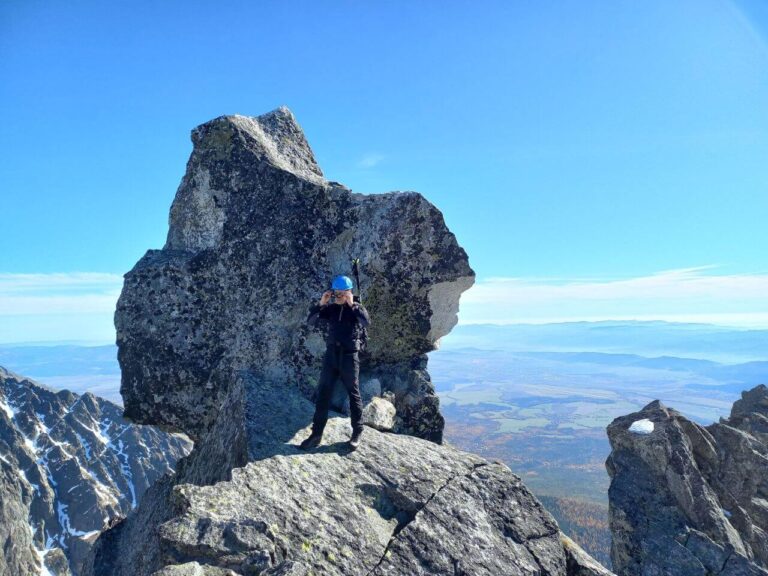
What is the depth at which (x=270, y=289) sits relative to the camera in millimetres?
17781

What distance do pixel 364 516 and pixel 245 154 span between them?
14.5 metres

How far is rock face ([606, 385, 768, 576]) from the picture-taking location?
20.3m

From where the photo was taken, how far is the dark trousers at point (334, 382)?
42.1 ft

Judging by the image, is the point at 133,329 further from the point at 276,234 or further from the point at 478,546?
the point at 478,546

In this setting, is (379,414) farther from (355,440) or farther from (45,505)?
(45,505)

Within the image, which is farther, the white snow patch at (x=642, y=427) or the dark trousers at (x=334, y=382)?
the white snow patch at (x=642, y=427)

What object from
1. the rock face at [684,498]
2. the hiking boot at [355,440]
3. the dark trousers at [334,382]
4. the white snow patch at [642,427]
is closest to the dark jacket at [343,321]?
the dark trousers at [334,382]

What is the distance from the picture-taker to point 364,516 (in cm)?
1056

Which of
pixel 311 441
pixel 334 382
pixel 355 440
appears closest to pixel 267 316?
pixel 334 382

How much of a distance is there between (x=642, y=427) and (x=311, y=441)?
71.5 ft

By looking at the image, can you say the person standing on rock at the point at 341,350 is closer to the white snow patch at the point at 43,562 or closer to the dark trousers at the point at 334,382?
the dark trousers at the point at 334,382

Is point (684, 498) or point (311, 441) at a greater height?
point (311, 441)

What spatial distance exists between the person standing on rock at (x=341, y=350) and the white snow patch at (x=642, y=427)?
20.1m

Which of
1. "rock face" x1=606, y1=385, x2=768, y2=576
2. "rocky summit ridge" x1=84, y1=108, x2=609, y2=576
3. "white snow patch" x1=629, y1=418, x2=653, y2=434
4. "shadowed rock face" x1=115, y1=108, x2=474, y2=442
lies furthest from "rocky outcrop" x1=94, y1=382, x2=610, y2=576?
"white snow patch" x1=629, y1=418, x2=653, y2=434
